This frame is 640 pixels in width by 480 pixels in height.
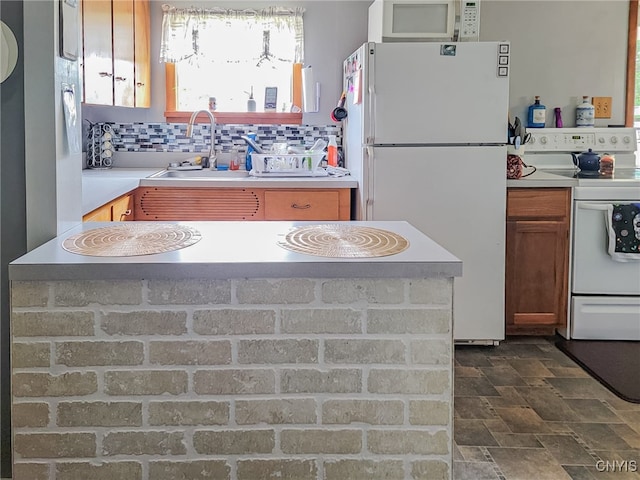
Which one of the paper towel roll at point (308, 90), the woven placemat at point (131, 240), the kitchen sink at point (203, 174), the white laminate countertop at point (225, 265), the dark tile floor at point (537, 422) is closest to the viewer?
the white laminate countertop at point (225, 265)


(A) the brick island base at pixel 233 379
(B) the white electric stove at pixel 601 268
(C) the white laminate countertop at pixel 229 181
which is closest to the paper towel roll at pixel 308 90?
(C) the white laminate countertop at pixel 229 181

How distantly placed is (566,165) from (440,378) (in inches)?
118

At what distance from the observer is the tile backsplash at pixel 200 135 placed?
165 inches

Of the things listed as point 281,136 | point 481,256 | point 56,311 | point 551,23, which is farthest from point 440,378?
point 551,23

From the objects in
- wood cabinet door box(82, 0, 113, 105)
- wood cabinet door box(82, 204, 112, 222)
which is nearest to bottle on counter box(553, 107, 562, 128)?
wood cabinet door box(82, 0, 113, 105)

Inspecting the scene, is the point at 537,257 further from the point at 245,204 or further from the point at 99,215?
the point at 99,215

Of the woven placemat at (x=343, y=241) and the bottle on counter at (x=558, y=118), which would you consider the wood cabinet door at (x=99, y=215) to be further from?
the bottle on counter at (x=558, y=118)

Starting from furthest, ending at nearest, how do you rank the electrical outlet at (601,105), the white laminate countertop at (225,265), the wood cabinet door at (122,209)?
1. the electrical outlet at (601,105)
2. the wood cabinet door at (122,209)
3. the white laminate countertop at (225,265)

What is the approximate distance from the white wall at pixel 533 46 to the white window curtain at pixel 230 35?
0.25 ft

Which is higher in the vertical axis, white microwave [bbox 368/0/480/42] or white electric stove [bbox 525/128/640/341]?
white microwave [bbox 368/0/480/42]

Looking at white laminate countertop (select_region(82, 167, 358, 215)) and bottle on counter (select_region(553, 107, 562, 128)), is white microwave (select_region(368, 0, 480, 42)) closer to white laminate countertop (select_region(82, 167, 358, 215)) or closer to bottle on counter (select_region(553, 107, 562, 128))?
white laminate countertop (select_region(82, 167, 358, 215))

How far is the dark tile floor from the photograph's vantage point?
7.30 feet

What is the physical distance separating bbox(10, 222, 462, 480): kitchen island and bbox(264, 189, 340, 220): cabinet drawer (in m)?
2.00

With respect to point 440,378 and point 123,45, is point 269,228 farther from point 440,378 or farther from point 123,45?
point 123,45
